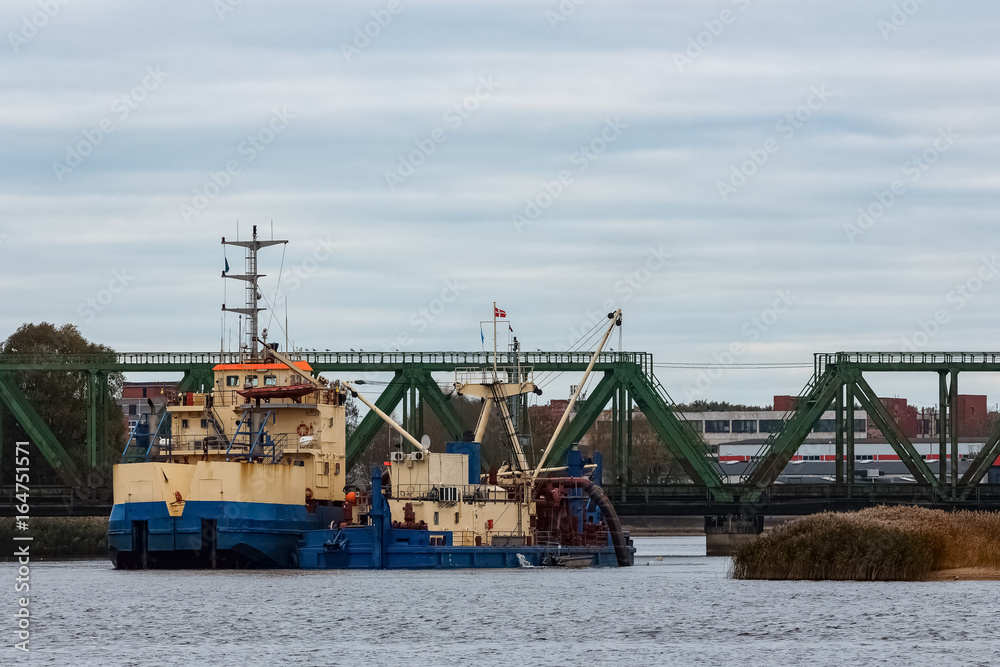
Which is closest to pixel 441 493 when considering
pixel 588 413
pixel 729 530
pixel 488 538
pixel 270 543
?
pixel 488 538

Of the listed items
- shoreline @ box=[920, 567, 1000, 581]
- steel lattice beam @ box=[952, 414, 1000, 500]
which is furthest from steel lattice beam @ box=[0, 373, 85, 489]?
shoreline @ box=[920, 567, 1000, 581]

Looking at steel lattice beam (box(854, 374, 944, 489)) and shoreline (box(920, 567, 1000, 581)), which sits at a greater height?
steel lattice beam (box(854, 374, 944, 489))

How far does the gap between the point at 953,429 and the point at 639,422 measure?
210 feet

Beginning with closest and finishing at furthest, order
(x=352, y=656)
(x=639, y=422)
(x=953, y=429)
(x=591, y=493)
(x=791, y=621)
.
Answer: (x=352, y=656) → (x=791, y=621) → (x=591, y=493) → (x=953, y=429) → (x=639, y=422)

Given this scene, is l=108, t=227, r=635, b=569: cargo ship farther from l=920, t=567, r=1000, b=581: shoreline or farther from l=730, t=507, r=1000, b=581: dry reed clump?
l=920, t=567, r=1000, b=581: shoreline

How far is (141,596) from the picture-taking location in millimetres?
65812

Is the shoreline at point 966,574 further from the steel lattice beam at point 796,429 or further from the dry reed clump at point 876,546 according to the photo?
the steel lattice beam at point 796,429

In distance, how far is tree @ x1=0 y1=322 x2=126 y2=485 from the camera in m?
112

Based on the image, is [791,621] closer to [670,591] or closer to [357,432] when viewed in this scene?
[670,591]

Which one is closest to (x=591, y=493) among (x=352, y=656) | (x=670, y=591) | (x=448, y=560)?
(x=448, y=560)

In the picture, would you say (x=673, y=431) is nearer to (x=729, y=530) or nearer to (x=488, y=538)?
(x=729, y=530)

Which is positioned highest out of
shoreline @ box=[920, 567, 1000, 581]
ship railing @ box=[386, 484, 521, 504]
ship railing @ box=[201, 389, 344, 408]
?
ship railing @ box=[201, 389, 344, 408]

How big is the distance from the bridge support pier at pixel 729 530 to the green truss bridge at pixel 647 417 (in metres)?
1.47

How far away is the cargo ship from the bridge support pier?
1700 centimetres
